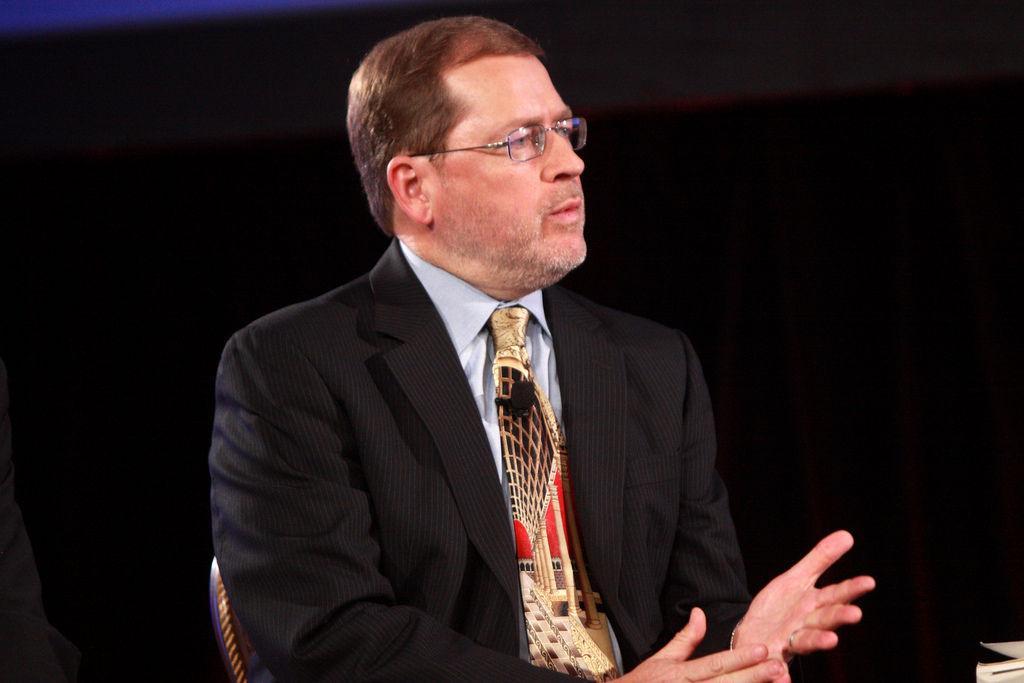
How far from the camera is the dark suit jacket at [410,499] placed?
1.86m

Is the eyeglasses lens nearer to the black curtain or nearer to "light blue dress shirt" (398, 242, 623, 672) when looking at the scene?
"light blue dress shirt" (398, 242, 623, 672)

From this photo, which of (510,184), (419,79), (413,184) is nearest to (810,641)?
(510,184)

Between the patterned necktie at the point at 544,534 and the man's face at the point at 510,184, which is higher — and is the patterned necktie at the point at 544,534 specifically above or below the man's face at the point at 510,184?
below

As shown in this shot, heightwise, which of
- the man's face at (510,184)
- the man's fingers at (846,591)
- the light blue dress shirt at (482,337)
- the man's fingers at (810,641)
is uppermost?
the man's face at (510,184)

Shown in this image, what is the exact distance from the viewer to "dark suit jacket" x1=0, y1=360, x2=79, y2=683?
4.83 feet

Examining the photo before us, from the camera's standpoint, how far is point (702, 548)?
2178mm

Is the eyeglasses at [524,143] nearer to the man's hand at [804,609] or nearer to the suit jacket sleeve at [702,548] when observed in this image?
the suit jacket sleeve at [702,548]

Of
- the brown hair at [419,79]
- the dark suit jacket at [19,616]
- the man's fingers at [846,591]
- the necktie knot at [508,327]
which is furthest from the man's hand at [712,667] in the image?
the brown hair at [419,79]

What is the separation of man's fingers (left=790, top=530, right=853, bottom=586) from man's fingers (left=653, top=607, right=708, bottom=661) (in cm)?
17

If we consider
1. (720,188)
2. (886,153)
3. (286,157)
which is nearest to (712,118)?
(720,188)

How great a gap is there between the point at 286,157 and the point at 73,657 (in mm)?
1912

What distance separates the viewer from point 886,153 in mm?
3141

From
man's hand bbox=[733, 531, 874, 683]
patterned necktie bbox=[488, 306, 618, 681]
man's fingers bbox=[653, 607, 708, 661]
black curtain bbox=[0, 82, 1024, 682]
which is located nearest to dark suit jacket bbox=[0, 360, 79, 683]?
patterned necktie bbox=[488, 306, 618, 681]

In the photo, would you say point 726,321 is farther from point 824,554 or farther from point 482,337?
point 824,554
